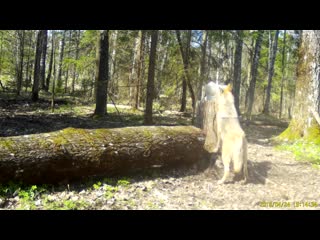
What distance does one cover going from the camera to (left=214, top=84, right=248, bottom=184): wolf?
5.32 m

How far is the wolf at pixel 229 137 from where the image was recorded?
532 cm

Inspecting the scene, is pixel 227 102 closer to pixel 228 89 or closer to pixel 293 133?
pixel 228 89

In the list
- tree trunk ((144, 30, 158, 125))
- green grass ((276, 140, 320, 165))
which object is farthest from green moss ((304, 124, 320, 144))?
tree trunk ((144, 30, 158, 125))

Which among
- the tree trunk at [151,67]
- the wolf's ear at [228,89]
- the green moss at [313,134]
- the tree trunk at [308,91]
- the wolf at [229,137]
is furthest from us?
the tree trunk at [151,67]

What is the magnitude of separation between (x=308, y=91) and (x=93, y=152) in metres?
6.39

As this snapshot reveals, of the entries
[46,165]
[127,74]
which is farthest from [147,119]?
[127,74]

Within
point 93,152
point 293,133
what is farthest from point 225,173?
point 293,133

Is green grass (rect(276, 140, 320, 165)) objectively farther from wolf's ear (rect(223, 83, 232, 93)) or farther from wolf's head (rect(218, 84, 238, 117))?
wolf's ear (rect(223, 83, 232, 93))

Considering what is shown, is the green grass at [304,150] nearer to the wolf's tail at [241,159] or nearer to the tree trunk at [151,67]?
the wolf's tail at [241,159]

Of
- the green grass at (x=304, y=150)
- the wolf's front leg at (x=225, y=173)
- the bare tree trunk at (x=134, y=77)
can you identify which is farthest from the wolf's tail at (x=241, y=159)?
the bare tree trunk at (x=134, y=77)

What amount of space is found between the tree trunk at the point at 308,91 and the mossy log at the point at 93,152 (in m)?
3.75

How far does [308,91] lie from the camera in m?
8.42

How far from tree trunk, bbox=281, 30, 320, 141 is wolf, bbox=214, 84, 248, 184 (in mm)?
3726
